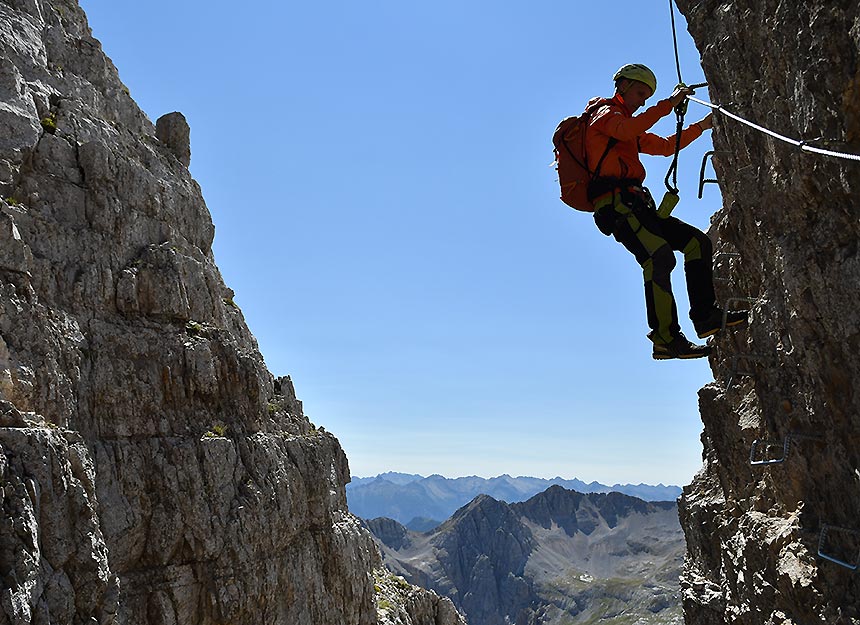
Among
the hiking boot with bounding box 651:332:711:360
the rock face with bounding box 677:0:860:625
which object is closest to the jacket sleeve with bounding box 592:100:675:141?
the rock face with bounding box 677:0:860:625

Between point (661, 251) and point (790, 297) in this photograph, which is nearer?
point (790, 297)

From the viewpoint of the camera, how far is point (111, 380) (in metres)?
24.6

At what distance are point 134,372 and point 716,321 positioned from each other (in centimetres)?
2207

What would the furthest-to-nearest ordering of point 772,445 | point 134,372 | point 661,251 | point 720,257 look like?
1. point 134,372
2. point 720,257
3. point 661,251
4. point 772,445

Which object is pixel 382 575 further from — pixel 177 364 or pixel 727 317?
pixel 727 317

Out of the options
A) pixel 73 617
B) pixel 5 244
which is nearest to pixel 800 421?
pixel 73 617

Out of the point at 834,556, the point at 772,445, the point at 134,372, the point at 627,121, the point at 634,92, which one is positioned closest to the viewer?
the point at 834,556

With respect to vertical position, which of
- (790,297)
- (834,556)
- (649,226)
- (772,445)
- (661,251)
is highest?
(649,226)

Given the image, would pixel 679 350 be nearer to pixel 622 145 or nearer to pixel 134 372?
pixel 622 145

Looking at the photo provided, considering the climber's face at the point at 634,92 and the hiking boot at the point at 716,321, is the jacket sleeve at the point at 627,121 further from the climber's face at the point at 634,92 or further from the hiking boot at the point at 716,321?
the hiking boot at the point at 716,321

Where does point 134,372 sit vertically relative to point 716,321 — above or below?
above

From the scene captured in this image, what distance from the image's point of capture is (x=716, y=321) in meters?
9.27

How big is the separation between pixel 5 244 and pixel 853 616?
21.1 metres

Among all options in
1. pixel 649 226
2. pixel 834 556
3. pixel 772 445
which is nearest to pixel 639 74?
pixel 649 226
